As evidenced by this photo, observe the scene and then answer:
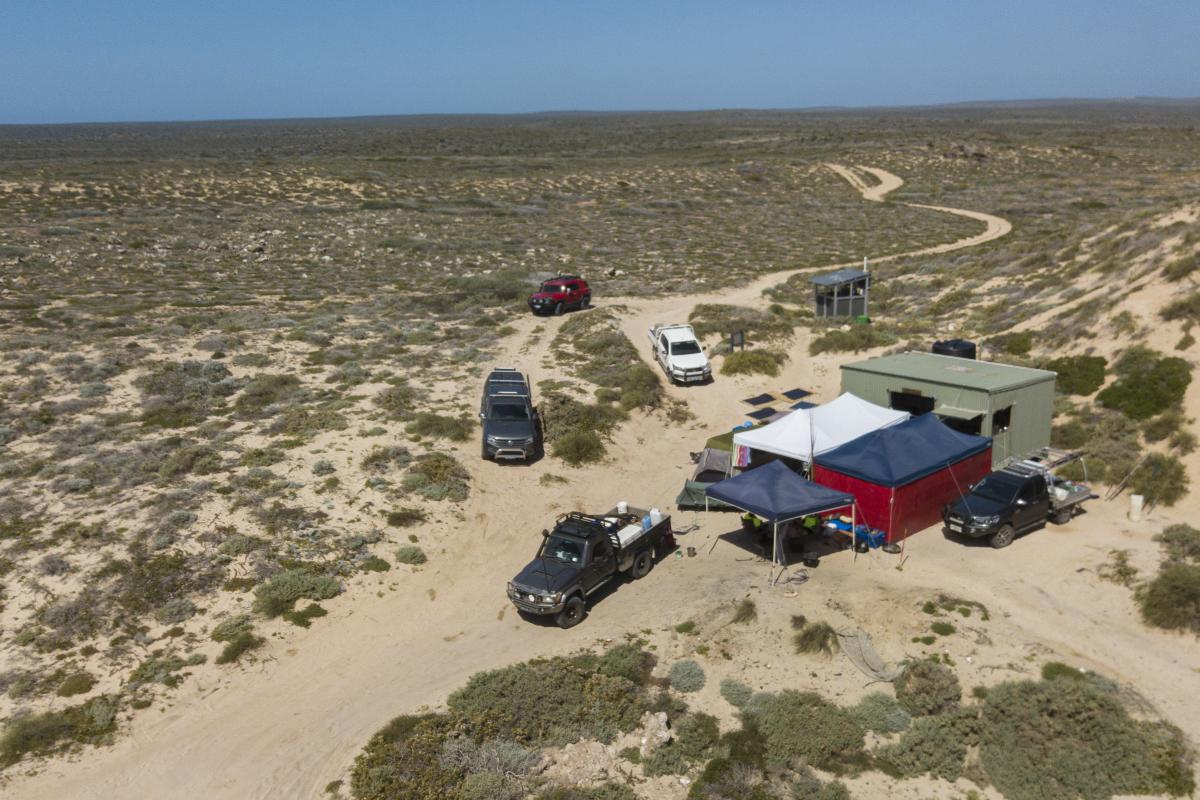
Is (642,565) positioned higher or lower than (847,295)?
lower

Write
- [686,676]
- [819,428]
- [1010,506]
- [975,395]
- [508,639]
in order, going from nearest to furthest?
Answer: 1. [686,676]
2. [508,639]
3. [1010,506]
4. [819,428]
5. [975,395]

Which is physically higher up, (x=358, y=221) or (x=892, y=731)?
(x=358, y=221)

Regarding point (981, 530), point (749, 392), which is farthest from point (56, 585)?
point (749, 392)

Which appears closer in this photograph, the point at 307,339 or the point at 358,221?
the point at 307,339

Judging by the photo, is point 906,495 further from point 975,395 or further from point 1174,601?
point 1174,601

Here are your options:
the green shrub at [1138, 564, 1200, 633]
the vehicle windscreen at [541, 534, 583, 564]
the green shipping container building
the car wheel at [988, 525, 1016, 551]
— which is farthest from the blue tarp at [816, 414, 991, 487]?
the vehicle windscreen at [541, 534, 583, 564]

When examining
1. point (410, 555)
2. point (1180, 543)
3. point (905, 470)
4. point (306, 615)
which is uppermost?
point (905, 470)

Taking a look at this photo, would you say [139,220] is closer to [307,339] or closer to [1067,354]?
[307,339]

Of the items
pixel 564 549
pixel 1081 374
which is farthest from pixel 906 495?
pixel 1081 374
